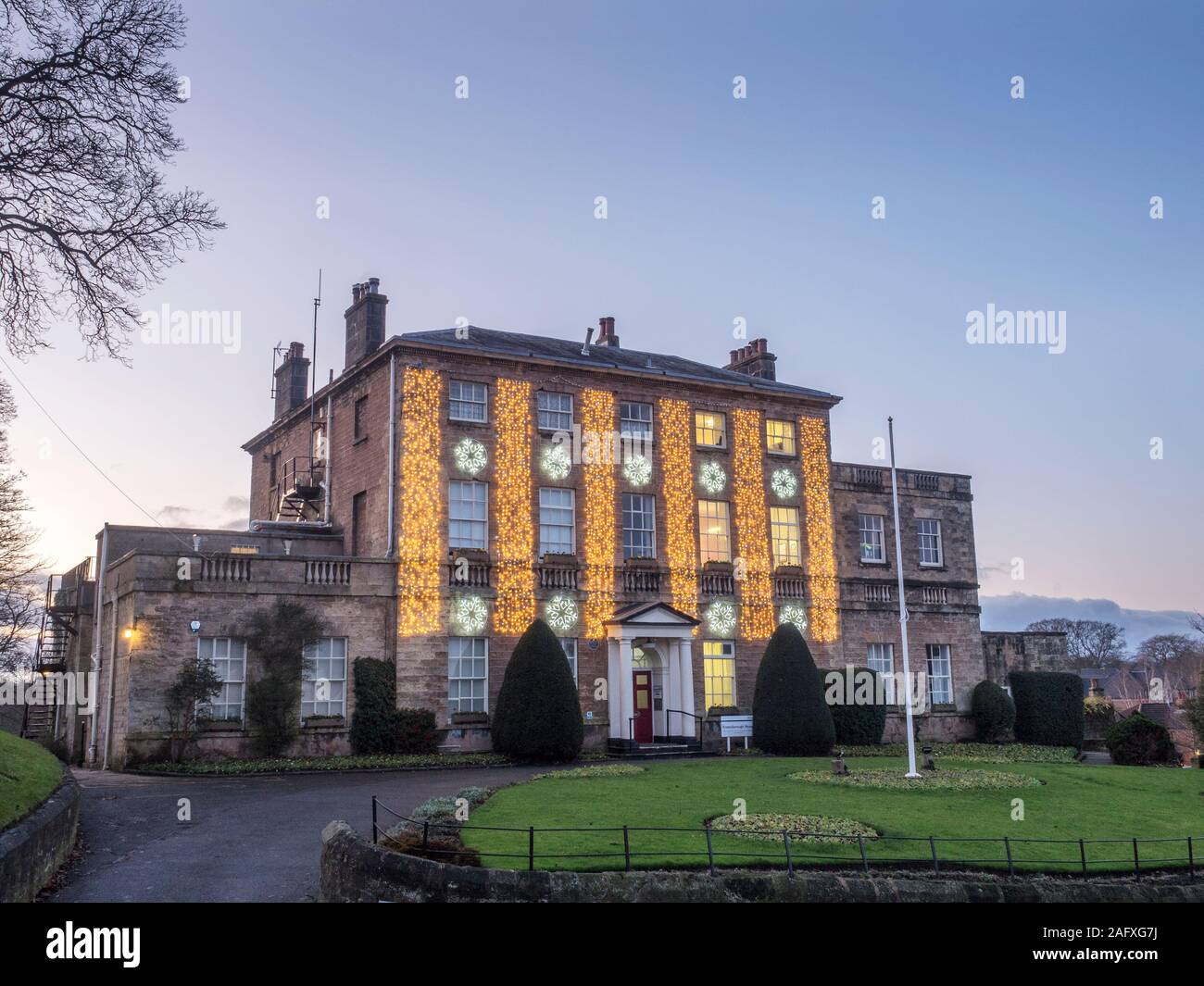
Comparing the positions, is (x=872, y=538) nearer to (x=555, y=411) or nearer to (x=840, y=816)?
(x=555, y=411)

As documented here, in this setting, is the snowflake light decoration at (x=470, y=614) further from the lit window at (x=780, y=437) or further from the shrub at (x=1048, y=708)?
the shrub at (x=1048, y=708)

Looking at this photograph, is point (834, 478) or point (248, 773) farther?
point (834, 478)

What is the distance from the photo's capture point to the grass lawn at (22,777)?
12633 mm

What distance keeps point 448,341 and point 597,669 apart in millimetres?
10968

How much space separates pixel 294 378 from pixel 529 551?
45.4 feet

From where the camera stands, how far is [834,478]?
40.2 metres

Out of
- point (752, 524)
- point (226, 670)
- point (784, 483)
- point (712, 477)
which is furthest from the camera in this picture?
point (784, 483)

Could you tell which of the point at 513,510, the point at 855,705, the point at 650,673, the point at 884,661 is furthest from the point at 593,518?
the point at 884,661

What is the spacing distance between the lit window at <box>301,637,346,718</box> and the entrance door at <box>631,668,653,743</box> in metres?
9.12

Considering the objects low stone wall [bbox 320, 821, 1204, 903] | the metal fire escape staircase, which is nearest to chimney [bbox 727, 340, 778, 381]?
the metal fire escape staircase

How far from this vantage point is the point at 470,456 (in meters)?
31.8
